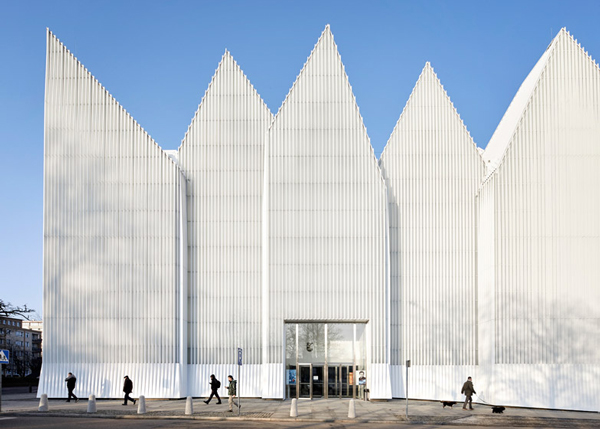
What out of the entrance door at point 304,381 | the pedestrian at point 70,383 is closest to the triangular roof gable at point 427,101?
the entrance door at point 304,381

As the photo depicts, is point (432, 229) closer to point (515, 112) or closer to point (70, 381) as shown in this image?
point (515, 112)

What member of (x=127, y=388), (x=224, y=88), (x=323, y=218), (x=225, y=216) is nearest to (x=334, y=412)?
(x=127, y=388)

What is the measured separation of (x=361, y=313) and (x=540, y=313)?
371 inches

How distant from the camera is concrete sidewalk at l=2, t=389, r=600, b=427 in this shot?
27.8 m

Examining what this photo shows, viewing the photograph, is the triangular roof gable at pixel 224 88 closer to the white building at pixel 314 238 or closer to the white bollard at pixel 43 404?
the white building at pixel 314 238

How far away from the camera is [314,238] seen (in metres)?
36.9

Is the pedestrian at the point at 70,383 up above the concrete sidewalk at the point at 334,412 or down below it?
above

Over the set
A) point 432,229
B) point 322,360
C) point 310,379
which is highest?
point 432,229

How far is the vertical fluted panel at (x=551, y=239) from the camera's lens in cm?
3459

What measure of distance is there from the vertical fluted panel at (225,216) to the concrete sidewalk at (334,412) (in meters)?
3.94

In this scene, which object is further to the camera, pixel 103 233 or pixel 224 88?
pixel 224 88

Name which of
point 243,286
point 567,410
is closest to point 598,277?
point 567,410

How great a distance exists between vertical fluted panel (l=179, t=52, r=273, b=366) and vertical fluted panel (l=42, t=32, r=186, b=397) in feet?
4.27

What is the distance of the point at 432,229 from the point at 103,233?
18780 mm
